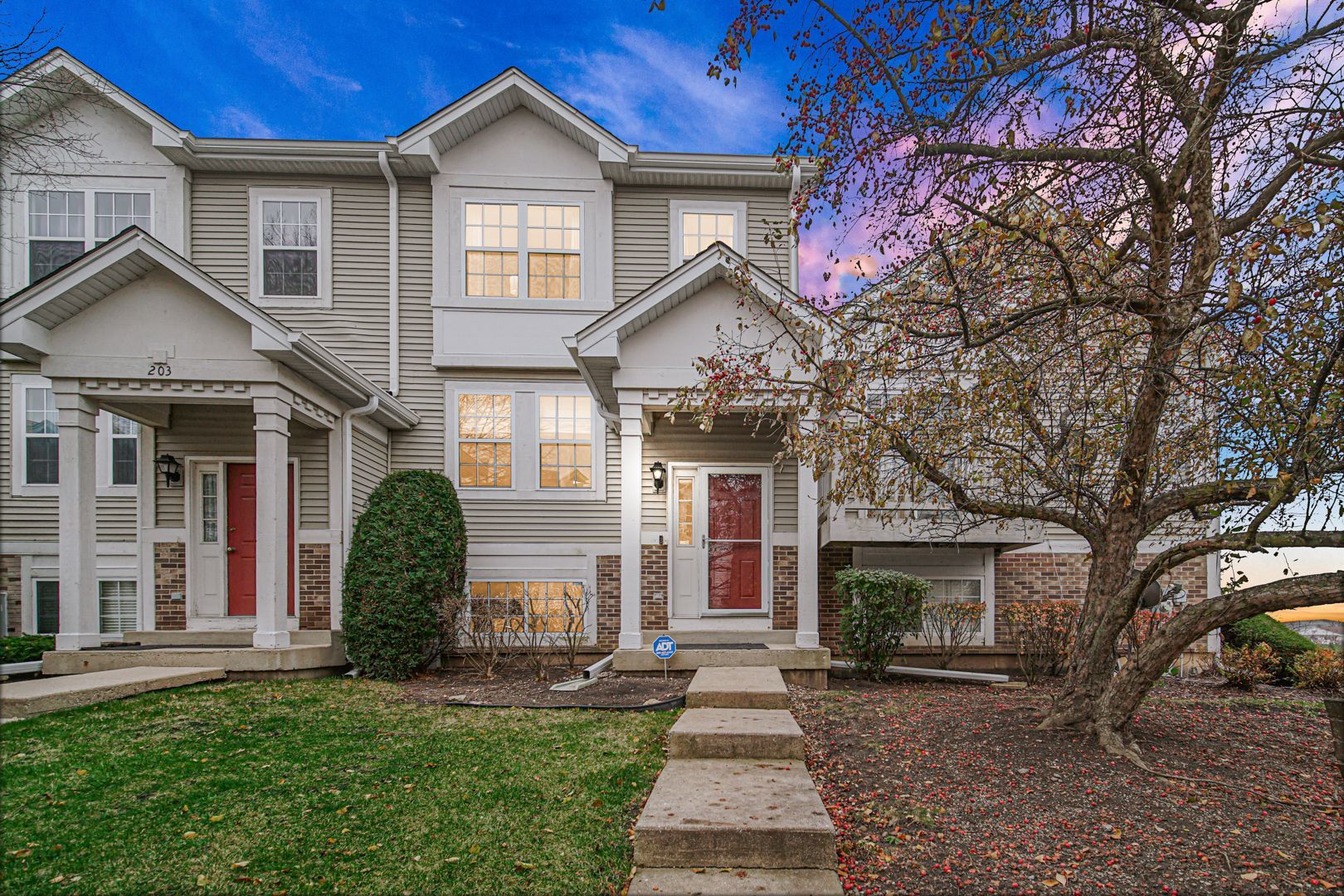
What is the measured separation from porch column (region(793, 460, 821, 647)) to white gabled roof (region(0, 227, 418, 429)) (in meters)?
5.85

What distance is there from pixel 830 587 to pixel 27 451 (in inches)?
457

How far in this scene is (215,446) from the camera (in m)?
10.3

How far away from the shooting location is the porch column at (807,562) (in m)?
8.84

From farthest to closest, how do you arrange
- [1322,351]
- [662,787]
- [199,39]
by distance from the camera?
1. [199,39]
2. [662,787]
3. [1322,351]

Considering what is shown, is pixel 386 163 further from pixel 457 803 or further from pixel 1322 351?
pixel 1322 351

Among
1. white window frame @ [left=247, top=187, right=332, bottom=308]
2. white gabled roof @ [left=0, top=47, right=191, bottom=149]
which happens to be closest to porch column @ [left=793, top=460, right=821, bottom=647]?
white window frame @ [left=247, top=187, right=332, bottom=308]

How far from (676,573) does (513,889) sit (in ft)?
24.3

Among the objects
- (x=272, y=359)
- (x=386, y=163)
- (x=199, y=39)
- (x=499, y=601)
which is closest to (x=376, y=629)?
(x=499, y=601)

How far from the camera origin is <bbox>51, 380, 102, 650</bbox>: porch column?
835 centimetres

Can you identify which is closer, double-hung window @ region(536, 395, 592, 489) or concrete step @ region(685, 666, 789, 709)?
concrete step @ region(685, 666, 789, 709)

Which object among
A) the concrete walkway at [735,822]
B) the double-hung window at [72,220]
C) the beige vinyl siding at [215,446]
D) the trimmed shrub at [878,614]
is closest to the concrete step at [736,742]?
the concrete walkway at [735,822]

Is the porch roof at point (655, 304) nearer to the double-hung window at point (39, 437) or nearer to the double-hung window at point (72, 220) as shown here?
the double-hung window at point (72, 220)

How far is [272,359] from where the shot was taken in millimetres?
8500

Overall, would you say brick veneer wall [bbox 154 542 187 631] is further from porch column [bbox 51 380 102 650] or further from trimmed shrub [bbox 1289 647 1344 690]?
trimmed shrub [bbox 1289 647 1344 690]
